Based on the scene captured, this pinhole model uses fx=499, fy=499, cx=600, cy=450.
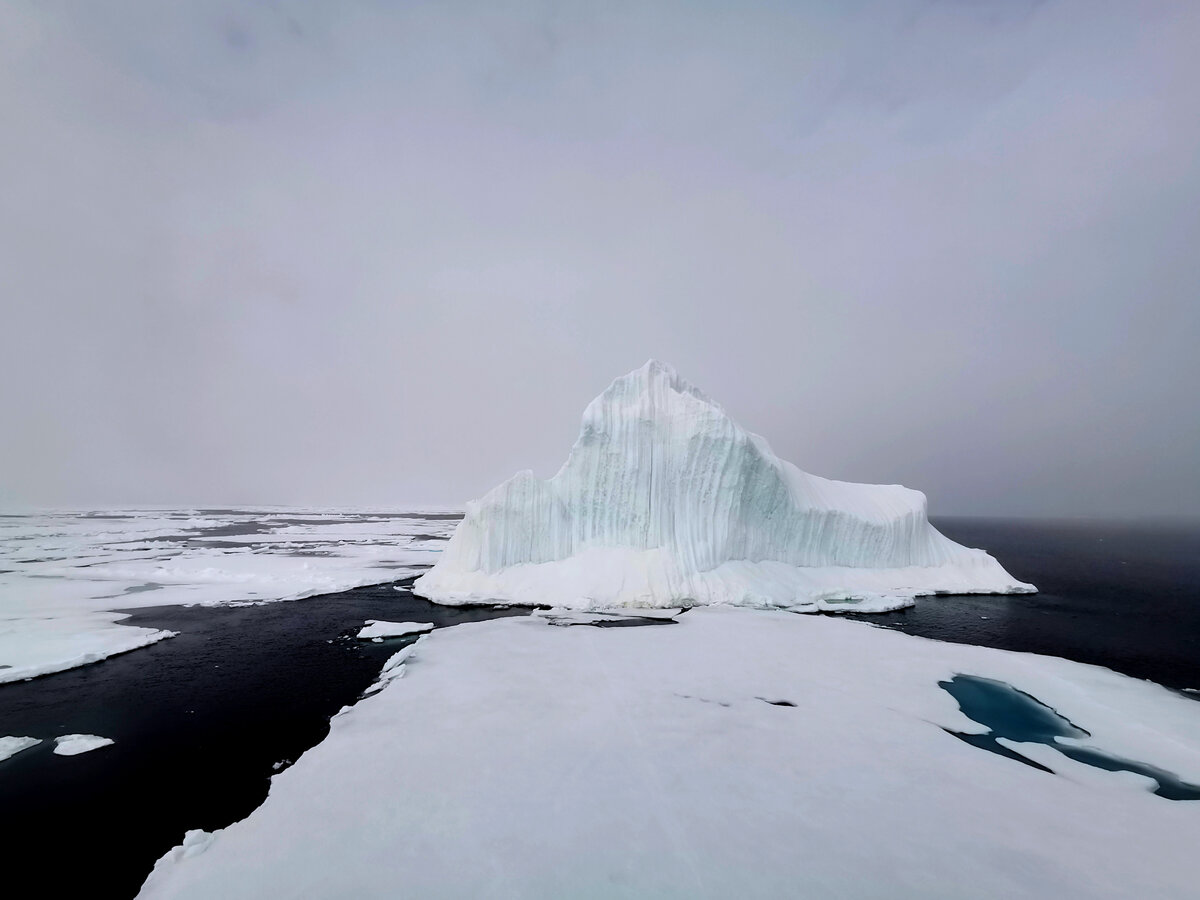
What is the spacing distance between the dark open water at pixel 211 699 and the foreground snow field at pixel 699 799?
1207 millimetres

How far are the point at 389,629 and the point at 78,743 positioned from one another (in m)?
7.24

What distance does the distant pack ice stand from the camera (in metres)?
19.4

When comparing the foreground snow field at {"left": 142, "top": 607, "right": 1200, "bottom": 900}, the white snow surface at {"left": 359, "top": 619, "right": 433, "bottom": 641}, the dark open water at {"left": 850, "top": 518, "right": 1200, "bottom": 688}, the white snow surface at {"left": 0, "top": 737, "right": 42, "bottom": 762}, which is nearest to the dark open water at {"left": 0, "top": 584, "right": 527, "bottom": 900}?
the white snow surface at {"left": 0, "top": 737, "right": 42, "bottom": 762}

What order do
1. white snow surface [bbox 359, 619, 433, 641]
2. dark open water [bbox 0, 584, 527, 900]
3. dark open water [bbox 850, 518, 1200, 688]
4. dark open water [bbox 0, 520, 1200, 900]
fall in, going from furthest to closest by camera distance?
1. white snow surface [bbox 359, 619, 433, 641]
2. dark open water [bbox 850, 518, 1200, 688]
3. dark open water [bbox 0, 520, 1200, 900]
4. dark open water [bbox 0, 584, 527, 900]

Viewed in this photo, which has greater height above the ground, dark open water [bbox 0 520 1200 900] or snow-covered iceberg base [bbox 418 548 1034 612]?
snow-covered iceberg base [bbox 418 548 1034 612]

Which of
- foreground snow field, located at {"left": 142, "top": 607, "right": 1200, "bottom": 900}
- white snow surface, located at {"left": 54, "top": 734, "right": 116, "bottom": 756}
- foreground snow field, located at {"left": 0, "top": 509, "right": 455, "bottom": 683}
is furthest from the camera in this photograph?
foreground snow field, located at {"left": 0, "top": 509, "right": 455, "bottom": 683}

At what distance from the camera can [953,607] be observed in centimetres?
2072

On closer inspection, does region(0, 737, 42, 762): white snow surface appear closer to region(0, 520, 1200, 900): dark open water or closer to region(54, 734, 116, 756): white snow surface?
A: region(0, 520, 1200, 900): dark open water

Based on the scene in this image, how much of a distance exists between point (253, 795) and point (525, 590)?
12758 mm

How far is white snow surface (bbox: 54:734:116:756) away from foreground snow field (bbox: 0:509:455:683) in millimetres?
Result: 4817

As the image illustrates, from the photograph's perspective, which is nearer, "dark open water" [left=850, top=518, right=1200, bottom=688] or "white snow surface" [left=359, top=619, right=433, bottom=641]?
"dark open water" [left=850, top=518, right=1200, bottom=688]

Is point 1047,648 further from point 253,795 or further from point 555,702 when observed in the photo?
point 253,795

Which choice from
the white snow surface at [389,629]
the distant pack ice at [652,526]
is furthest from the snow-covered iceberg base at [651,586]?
the white snow surface at [389,629]

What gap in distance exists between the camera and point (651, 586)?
18.8 metres
